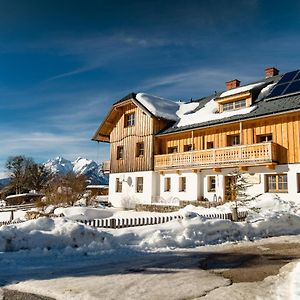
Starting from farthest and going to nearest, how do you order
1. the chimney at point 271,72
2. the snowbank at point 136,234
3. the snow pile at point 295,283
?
the chimney at point 271,72
the snowbank at point 136,234
the snow pile at point 295,283

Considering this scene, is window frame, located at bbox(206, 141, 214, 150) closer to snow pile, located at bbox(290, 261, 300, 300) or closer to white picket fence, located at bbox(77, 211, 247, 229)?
white picket fence, located at bbox(77, 211, 247, 229)

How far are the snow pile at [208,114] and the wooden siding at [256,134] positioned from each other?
34.5 inches

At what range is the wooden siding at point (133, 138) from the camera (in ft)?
101

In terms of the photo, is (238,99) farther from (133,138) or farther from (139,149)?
(133,138)

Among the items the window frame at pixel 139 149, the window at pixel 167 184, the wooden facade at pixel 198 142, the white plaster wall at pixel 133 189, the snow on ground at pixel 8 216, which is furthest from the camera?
the window frame at pixel 139 149

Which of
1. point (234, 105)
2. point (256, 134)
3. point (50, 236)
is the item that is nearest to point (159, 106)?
point (234, 105)

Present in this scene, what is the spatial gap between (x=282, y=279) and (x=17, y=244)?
22.9 feet

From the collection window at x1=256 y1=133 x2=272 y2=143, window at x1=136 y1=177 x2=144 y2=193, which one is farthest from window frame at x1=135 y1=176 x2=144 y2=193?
window at x1=256 y1=133 x2=272 y2=143

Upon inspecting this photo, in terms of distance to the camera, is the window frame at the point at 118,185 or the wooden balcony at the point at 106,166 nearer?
the window frame at the point at 118,185

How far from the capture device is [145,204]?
28297mm

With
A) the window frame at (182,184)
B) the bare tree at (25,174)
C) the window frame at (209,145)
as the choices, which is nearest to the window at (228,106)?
the window frame at (209,145)

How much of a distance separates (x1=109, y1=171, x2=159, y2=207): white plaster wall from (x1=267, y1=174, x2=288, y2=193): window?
10.2 meters

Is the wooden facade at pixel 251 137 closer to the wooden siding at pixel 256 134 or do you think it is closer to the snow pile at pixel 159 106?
the wooden siding at pixel 256 134

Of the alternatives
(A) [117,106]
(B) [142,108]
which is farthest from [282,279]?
(A) [117,106]
